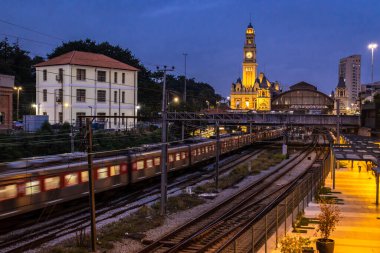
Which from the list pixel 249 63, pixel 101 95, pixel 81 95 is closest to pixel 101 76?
pixel 101 95

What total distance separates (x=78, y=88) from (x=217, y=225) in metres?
40.3

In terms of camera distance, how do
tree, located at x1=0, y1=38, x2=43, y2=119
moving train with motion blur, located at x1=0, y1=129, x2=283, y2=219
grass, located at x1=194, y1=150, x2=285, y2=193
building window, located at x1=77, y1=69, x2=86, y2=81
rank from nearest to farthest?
moving train with motion blur, located at x1=0, y1=129, x2=283, y2=219 < grass, located at x1=194, y1=150, x2=285, y2=193 < building window, located at x1=77, y1=69, x2=86, y2=81 < tree, located at x1=0, y1=38, x2=43, y2=119

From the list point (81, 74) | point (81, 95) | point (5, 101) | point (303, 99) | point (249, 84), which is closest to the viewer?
point (5, 101)

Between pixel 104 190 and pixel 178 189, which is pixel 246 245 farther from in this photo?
pixel 178 189

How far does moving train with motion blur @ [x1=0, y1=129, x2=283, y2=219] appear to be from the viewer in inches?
787

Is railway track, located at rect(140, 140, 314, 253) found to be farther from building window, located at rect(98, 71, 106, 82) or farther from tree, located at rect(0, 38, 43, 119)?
tree, located at rect(0, 38, 43, 119)

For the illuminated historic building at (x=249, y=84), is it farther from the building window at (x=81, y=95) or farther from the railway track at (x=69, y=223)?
the railway track at (x=69, y=223)

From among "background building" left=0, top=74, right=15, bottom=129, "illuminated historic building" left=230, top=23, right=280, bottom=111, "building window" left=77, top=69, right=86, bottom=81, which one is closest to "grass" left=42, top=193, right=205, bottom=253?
"background building" left=0, top=74, right=15, bottom=129

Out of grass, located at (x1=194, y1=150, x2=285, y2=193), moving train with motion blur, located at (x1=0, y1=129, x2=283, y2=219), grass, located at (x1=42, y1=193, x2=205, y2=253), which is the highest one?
moving train with motion blur, located at (x1=0, y1=129, x2=283, y2=219)

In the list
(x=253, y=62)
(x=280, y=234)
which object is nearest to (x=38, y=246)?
(x=280, y=234)

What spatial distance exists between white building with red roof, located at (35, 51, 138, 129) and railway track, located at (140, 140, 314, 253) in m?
29.2

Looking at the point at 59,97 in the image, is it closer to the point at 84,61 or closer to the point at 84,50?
the point at 84,61

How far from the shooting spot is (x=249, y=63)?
616ft

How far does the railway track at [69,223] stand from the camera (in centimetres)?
1842
